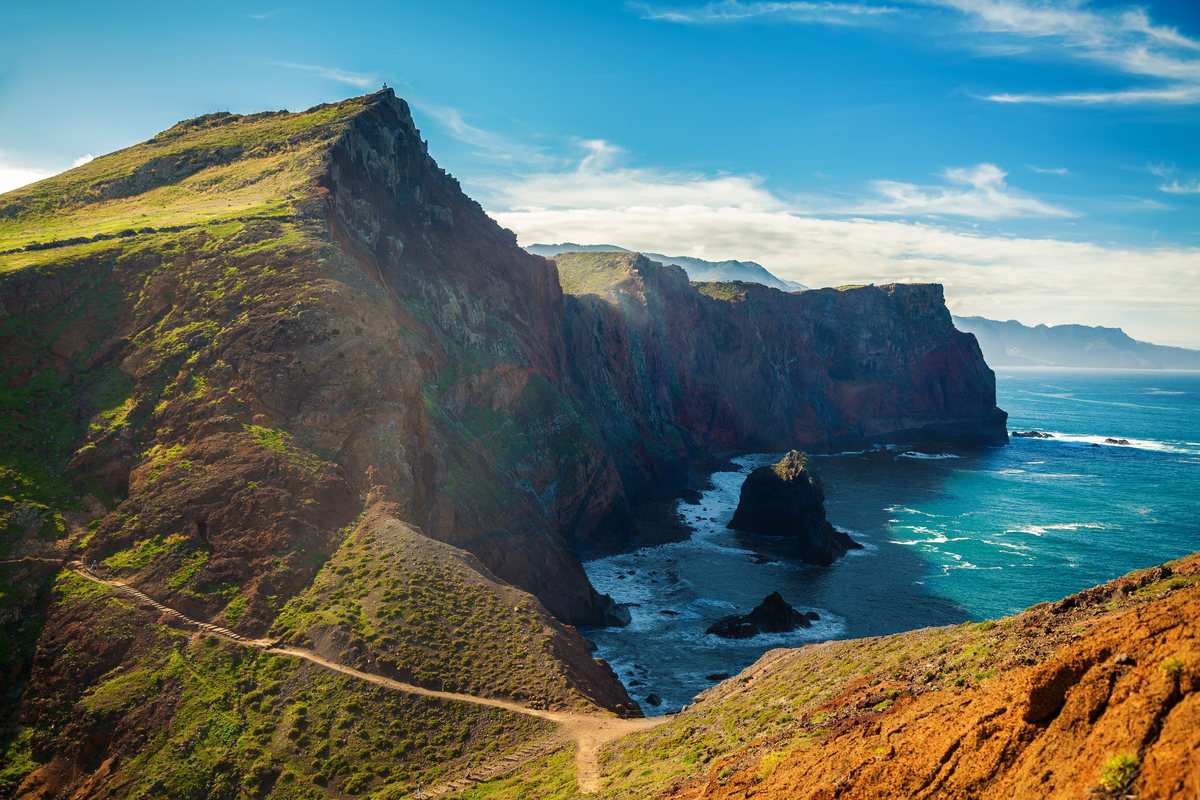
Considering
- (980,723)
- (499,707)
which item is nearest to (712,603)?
(499,707)

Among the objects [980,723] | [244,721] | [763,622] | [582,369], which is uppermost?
[582,369]

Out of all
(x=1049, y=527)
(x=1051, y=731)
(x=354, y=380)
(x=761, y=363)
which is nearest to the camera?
(x=1051, y=731)

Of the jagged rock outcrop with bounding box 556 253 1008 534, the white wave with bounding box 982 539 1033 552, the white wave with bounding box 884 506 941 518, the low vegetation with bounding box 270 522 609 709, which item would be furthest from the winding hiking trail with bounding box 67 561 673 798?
the white wave with bounding box 884 506 941 518

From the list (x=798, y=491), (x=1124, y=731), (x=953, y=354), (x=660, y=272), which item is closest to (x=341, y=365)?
(x=1124, y=731)

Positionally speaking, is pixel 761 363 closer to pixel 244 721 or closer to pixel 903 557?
pixel 903 557

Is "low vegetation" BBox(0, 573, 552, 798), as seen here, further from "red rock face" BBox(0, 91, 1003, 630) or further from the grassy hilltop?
"red rock face" BBox(0, 91, 1003, 630)

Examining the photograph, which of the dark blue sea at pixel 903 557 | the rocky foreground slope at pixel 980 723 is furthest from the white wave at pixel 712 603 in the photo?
the rocky foreground slope at pixel 980 723

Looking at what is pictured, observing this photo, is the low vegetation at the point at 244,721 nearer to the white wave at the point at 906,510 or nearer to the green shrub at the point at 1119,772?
the green shrub at the point at 1119,772
